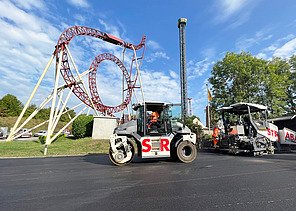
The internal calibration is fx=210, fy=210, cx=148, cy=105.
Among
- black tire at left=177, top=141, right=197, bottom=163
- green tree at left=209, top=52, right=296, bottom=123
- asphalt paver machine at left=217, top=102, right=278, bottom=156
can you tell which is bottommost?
black tire at left=177, top=141, right=197, bottom=163

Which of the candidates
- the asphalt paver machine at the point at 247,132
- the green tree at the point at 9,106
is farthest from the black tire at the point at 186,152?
the green tree at the point at 9,106

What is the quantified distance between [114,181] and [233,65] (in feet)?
72.2

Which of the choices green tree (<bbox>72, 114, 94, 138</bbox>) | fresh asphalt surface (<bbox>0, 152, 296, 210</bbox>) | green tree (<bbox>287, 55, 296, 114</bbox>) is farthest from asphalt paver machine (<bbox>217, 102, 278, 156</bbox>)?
green tree (<bbox>287, 55, 296, 114</bbox>)

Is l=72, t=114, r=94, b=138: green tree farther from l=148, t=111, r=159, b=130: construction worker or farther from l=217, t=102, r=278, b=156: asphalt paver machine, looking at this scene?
l=148, t=111, r=159, b=130: construction worker

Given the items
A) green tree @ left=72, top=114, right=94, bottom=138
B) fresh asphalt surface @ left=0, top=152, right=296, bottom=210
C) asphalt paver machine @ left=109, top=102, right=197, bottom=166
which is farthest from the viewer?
green tree @ left=72, top=114, right=94, bottom=138

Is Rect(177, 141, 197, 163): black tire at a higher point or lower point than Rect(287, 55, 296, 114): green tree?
lower

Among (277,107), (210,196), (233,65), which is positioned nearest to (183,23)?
(233,65)

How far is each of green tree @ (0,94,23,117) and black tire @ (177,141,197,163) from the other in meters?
55.4

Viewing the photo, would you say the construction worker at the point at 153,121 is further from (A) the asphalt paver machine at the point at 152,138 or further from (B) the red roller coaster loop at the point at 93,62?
(B) the red roller coaster loop at the point at 93,62

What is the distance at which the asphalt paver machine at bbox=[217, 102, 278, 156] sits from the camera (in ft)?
34.3

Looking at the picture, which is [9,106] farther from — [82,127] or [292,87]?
[292,87]

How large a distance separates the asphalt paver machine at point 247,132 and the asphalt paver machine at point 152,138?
3742 millimetres

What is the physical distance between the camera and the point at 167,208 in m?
3.38

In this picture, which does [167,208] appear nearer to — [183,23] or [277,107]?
[277,107]
